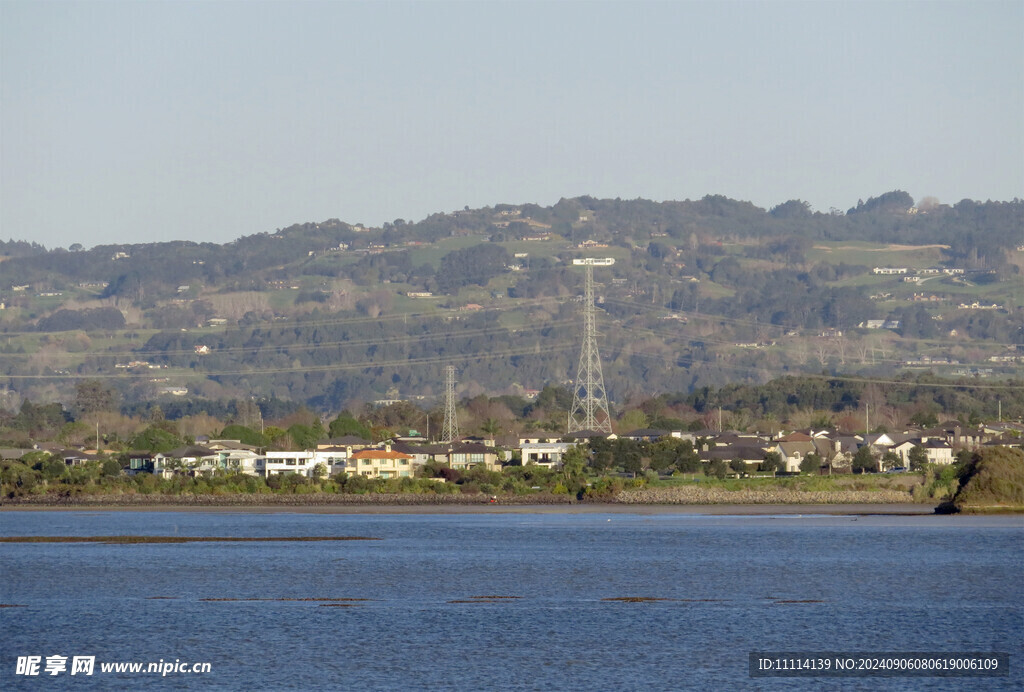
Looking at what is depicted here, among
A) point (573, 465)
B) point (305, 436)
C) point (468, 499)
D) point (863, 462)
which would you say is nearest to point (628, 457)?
point (573, 465)

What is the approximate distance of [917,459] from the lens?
278 ft

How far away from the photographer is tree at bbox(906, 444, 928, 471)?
275 ft

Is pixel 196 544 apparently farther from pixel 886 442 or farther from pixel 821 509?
pixel 886 442

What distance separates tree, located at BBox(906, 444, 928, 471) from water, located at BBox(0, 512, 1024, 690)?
77.4 ft

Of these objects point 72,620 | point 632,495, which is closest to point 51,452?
point 632,495

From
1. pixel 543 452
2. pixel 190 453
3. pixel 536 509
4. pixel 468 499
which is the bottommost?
pixel 536 509

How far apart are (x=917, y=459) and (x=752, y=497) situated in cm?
1350

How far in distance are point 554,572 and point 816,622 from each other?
12.1 m

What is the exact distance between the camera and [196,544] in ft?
179

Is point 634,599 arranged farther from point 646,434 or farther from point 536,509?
point 646,434

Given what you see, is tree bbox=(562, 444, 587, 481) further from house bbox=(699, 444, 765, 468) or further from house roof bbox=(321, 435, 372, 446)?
house roof bbox=(321, 435, 372, 446)
